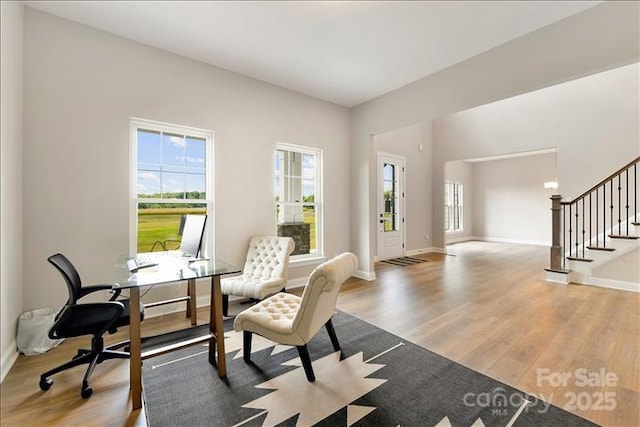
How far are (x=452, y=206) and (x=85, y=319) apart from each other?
10179 mm

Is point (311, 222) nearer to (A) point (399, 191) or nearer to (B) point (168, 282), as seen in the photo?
(B) point (168, 282)

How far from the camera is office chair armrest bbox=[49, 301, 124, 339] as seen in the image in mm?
1843

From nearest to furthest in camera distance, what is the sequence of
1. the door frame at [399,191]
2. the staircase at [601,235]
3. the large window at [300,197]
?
the staircase at [601,235] → the large window at [300,197] → the door frame at [399,191]

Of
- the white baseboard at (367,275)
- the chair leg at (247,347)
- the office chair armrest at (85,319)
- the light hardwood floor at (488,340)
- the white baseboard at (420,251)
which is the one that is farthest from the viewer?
the white baseboard at (420,251)

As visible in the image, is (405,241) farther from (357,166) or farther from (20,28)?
(20,28)

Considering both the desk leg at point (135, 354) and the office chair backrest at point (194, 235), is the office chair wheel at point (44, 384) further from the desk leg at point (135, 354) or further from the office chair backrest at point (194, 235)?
the office chair backrest at point (194, 235)

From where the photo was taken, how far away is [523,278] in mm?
4719

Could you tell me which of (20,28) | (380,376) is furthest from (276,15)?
(380,376)

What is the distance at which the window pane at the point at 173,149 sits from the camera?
3.27 meters

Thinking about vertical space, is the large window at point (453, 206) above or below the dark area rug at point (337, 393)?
above

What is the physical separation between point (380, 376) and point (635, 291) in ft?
15.3

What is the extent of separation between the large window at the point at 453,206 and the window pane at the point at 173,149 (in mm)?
8703

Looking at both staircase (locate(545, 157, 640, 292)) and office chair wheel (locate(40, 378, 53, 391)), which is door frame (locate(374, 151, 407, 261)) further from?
office chair wheel (locate(40, 378, 53, 391))

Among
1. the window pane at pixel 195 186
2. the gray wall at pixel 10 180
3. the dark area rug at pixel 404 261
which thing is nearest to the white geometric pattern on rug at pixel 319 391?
the gray wall at pixel 10 180
